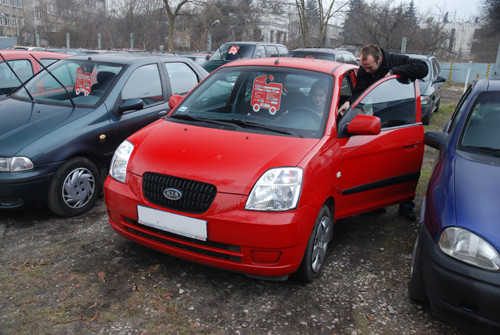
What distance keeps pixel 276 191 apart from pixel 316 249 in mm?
703

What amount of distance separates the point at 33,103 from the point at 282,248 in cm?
350

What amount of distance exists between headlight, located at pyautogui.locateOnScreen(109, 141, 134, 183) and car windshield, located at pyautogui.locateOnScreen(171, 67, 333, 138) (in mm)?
618

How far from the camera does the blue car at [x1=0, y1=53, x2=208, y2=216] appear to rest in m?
3.86

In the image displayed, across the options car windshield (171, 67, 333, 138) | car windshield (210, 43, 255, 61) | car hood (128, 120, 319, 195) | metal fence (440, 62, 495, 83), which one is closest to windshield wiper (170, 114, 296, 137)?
car windshield (171, 67, 333, 138)

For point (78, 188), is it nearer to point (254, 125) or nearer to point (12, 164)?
point (12, 164)

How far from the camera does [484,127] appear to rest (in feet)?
10.7

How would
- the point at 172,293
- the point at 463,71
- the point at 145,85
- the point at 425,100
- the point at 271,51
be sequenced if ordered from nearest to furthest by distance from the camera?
the point at 172,293 < the point at 145,85 < the point at 425,100 < the point at 271,51 < the point at 463,71

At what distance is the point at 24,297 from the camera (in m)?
2.90

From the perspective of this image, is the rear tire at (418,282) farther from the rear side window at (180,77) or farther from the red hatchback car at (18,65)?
the red hatchback car at (18,65)

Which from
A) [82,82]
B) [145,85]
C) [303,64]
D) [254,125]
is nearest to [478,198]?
[254,125]

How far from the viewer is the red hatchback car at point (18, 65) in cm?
603

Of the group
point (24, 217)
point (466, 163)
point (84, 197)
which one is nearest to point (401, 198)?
point (466, 163)

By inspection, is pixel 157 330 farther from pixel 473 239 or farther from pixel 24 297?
pixel 473 239

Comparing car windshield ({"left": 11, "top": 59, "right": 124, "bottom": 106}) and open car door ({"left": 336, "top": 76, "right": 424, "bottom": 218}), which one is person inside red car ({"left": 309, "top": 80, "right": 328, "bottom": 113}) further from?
car windshield ({"left": 11, "top": 59, "right": 124, "bottom": 106})
